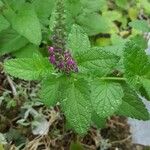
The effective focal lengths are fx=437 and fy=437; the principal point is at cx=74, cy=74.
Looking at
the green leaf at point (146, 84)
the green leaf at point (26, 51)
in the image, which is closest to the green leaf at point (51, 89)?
the green leaf at point (146, 84)

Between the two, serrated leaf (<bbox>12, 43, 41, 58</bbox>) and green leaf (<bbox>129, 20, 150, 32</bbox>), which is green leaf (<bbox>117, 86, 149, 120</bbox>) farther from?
serrated leaf (<bbox>12, 43, 41, 58</bbox>)

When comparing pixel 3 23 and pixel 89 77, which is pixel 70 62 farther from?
pixel 3 23

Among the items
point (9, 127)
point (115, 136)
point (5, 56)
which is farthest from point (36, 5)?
point (115, 136)

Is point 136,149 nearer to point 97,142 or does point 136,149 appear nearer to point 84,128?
point 97,142

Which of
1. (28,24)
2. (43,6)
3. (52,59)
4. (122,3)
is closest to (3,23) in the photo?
(28,24)

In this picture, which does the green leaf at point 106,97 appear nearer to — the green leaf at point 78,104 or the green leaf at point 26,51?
the green leaf at point 78,104

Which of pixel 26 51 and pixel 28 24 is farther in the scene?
pixel 26 51

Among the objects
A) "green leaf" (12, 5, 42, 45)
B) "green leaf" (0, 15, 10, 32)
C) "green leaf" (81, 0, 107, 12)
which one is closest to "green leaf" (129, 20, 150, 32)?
"green leaf" (81, 0, 107, 12)
